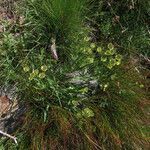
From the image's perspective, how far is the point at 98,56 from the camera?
3605mm

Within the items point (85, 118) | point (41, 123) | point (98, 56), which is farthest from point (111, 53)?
point (41, 123)

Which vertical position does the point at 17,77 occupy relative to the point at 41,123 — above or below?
above

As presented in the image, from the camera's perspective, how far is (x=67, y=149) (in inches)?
133

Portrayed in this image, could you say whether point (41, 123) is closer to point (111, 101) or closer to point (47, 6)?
point (111, 101)

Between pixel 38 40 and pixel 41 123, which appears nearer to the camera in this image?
pixel 41 123

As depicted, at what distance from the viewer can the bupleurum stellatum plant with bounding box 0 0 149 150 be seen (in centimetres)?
337

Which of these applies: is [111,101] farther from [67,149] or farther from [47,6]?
[47,6]

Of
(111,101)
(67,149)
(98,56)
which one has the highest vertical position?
(98,56)

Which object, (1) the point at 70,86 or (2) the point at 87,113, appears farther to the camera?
(1) the point at 70,86

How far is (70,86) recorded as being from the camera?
3516 mm

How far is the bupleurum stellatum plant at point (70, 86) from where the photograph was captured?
3.37 meters

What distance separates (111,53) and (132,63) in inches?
12.0

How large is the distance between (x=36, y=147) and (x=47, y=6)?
119cm

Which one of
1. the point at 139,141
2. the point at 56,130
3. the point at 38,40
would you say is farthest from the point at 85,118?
the point at 38,40
